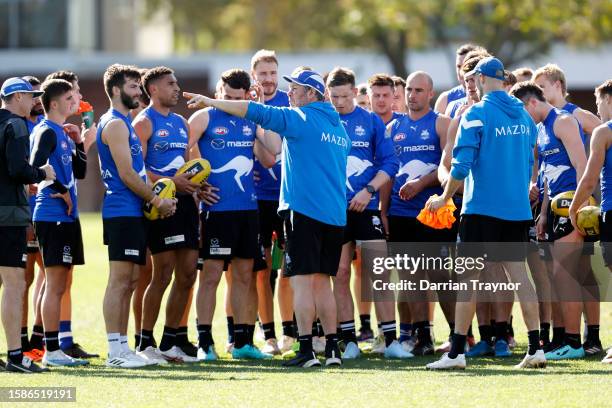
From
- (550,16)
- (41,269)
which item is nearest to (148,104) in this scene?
(41,269)

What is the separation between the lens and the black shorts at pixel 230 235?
1101 cm

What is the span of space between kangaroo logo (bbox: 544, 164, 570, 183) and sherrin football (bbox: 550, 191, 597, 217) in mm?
218

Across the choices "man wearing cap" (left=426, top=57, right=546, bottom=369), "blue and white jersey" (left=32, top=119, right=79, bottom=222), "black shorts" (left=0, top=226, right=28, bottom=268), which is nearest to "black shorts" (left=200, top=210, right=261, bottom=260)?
"blue and white jersey" (left=32, top=119, right=79, bottom=222)

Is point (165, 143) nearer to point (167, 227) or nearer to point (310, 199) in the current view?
point (167, 227)

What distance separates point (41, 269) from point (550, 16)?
86.9 ft

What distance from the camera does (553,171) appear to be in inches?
440

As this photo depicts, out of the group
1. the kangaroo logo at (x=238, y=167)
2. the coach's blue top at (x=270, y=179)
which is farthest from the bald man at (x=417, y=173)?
the kangaroo logo at (x=238, y=167)

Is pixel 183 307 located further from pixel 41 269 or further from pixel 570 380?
pixel 570 380

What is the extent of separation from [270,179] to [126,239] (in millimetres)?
1967

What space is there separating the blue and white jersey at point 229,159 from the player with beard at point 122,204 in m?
0.64

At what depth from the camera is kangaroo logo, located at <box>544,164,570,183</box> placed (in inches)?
437

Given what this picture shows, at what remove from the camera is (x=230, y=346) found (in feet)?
38.3

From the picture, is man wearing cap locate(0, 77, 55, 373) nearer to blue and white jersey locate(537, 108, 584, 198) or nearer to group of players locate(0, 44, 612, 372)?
group of players locate(0, 44, 612, 372)

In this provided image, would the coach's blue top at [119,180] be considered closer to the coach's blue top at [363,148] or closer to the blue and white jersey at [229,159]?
the blue and white jersey at [229,159]
